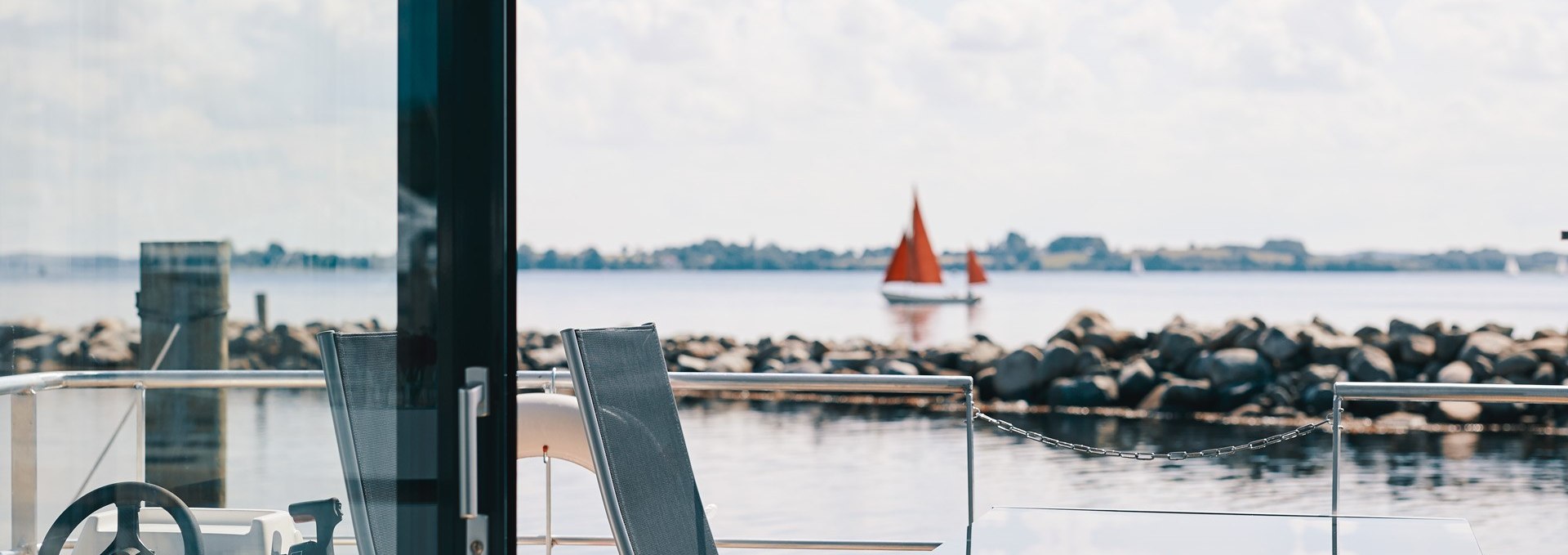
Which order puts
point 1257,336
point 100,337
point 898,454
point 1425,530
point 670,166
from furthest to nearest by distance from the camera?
point 670,166, point 1257,336, point 898,454, point 1425,530, point 100,337

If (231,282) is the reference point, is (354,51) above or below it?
above

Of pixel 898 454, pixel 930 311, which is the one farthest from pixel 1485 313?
pixel 898 454

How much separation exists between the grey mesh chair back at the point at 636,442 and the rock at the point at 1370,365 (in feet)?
53.9

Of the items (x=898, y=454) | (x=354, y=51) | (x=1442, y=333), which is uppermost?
(x=354, y=51)

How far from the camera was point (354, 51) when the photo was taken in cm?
156

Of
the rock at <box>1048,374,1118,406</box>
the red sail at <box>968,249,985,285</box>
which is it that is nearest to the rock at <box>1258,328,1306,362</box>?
the rock at <box>1048,374,1118,406</box>

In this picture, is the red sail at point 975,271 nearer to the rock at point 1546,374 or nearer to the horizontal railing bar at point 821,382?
the rock at point 1546,374

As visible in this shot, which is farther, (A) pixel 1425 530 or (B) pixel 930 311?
(B) pixel 930 311

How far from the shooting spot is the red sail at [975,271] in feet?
135

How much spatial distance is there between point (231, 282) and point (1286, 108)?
132 ft

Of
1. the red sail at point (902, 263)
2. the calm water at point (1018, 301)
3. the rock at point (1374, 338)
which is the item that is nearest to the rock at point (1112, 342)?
the rock at point (1374, 338)

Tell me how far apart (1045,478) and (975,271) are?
2828cm

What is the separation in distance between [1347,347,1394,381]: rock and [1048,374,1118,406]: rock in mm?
3049

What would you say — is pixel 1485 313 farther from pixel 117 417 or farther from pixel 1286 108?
pixel 117 417
